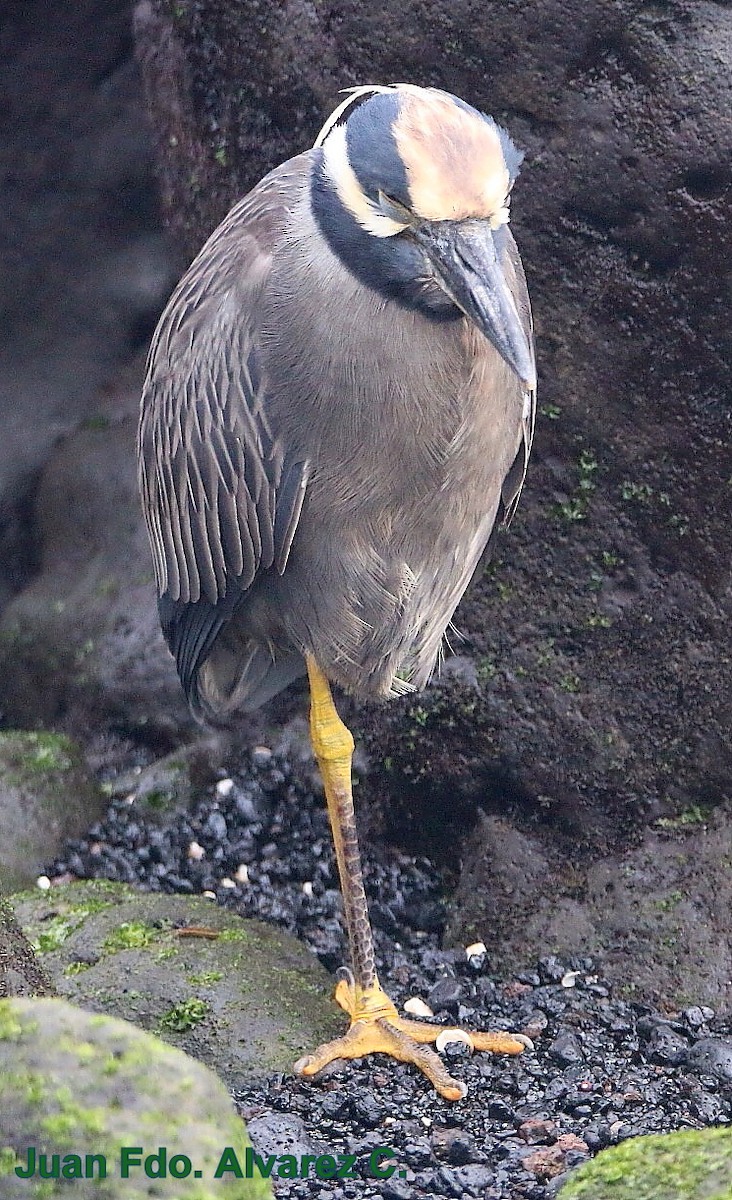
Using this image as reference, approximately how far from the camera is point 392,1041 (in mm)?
3160

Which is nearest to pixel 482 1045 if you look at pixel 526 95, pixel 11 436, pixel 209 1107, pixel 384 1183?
pixel 384 1183

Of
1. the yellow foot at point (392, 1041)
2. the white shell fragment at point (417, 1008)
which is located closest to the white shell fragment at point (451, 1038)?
the yellow foot at point (392, 1041)

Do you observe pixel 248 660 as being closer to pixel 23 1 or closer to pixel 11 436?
pixel 11 436

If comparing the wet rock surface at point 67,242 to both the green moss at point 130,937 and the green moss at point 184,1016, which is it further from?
the green moss at point 184,1016

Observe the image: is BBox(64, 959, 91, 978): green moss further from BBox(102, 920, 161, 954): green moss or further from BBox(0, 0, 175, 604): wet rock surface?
BBox(0, 0, 175, 604): wet rock surface

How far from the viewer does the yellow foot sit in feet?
9.95

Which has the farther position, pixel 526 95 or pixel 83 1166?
pixel 526 95

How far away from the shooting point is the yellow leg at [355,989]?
10.1ft

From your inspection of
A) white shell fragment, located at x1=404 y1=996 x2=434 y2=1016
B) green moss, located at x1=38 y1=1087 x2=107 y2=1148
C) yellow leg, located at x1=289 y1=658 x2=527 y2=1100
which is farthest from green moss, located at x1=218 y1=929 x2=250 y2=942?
green moss, located at x1=38 y1=1087 x2=107 y2=1148

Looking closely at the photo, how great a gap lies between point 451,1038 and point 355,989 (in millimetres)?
262

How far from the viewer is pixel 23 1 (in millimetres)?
5316

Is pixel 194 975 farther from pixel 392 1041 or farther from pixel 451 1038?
pixel 451 1038

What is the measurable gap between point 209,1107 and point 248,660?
6.27ft

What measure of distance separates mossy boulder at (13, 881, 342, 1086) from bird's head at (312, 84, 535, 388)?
5.19 feet
